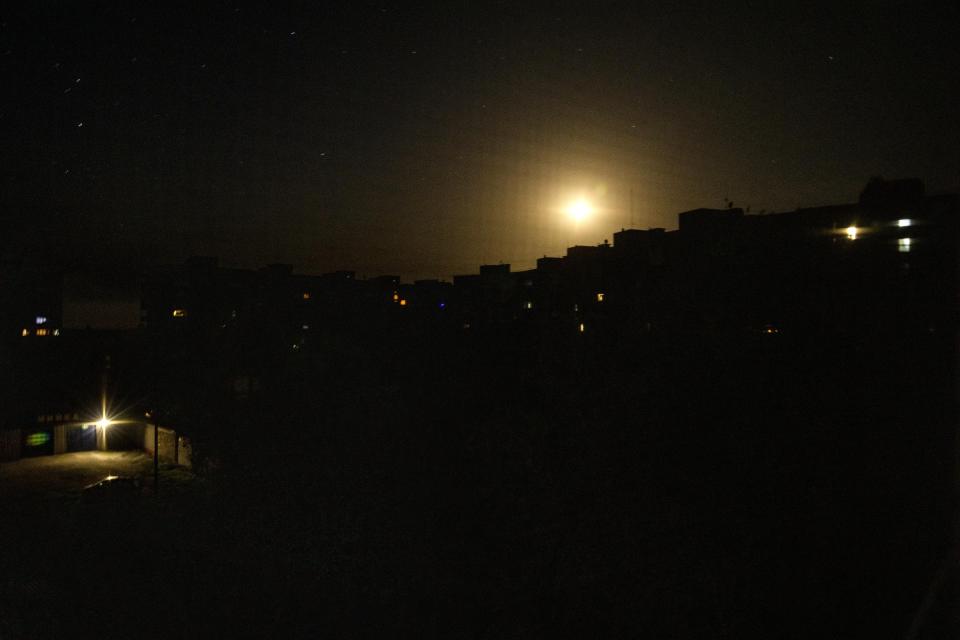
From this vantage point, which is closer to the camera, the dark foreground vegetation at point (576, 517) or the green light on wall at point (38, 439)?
the dark foreground vegetation at point (576, 517)

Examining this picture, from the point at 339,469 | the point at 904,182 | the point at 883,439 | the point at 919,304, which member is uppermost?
the point at 904,182

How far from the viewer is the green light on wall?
23156mm

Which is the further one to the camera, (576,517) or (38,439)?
(38,439)

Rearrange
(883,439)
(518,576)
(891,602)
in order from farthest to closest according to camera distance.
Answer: (518,576) → (883,439) → (891,602)

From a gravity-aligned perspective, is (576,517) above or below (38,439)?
below

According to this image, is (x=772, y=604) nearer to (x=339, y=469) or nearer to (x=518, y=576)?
(x=518, y=576)

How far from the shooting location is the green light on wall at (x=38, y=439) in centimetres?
2316

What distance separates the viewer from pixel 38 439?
76.6 feet

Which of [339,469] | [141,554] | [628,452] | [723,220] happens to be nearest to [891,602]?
[628,452]

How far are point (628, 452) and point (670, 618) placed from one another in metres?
3.25

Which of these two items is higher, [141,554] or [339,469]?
[339,469]

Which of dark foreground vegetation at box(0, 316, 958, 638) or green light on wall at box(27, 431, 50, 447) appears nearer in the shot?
dark foreground vegetation at box(0, 316, 958, 638)

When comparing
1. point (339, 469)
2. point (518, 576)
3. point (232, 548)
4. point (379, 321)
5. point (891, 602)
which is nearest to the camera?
point (891, 602)

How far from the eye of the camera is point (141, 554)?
1318 centimetres
